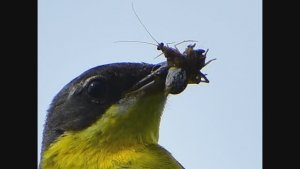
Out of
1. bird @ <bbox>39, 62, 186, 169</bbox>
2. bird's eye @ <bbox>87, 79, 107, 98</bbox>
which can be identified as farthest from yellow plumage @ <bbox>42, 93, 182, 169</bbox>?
bird's eye @ <bbox>87, 79, 107, 98</bbox>

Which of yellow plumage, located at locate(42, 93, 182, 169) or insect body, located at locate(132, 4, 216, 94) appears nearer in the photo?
yellow plumage, located at locate(42, 93, 182, 169)

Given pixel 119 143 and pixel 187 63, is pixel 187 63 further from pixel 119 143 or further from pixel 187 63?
pixel 119 143

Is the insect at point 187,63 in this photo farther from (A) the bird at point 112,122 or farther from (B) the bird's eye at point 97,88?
(B) the bird's eye at point 97,88

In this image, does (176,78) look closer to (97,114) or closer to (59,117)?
(97,114)

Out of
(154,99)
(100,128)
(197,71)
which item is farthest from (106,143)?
(197,71)

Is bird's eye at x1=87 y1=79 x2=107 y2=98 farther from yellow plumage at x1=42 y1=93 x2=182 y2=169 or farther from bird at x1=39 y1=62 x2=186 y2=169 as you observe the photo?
yellow plumage at x1=42 y1=93 x2=182 y2=169

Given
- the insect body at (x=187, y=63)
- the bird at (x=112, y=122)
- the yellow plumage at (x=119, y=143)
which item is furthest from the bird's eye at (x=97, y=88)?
the insect body at (x=187, y=63)

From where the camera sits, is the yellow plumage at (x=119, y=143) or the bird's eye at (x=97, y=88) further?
the bird's eye at (x=97, y=88)
